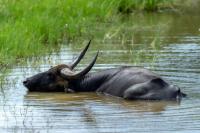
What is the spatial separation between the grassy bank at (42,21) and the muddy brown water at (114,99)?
40cm

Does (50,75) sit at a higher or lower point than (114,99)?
higher

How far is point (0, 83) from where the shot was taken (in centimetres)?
1143

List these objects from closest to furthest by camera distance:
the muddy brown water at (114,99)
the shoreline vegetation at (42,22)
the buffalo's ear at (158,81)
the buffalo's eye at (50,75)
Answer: the muddy brown water at (114,99)
the buffalo's ear at (158,81)
the buffalo's eye at (50,75)
the shoreline vegetation at (42,22)

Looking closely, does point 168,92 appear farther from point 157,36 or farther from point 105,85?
point 157,36

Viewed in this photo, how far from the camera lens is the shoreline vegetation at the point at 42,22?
13758mm

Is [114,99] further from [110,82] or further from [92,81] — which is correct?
[92,81]

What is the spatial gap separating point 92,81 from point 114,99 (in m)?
0.85

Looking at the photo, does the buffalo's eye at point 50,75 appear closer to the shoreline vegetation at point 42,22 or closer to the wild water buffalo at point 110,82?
the wild water buffalo at point 110,82

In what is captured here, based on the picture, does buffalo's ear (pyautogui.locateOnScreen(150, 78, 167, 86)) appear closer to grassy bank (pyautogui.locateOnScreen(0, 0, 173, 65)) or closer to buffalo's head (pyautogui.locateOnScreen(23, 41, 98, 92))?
buffalo's head (pyautogui.locateOnScreen(23, 41, 98, 92))

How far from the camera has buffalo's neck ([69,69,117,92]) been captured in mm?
11375

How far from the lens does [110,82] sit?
36.9ft

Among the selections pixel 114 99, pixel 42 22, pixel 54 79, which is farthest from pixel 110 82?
pixel 42 22

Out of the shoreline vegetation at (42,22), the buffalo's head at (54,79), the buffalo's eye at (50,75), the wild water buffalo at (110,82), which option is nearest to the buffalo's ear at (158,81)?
the wild water buffalo at (110,82)

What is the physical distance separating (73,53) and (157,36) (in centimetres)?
278
